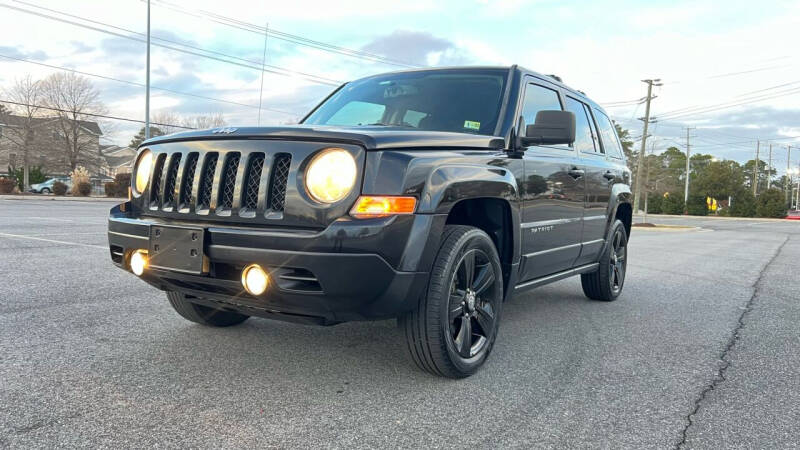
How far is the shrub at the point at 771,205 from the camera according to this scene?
49.1 metres

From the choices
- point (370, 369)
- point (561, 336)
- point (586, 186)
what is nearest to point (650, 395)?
point (561, 336)

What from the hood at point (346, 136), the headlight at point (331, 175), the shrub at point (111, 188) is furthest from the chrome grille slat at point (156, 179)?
the shrub at point (111, 188)

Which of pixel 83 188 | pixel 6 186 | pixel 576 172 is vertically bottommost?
pixel 6 186

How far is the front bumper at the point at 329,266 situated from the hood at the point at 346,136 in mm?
380

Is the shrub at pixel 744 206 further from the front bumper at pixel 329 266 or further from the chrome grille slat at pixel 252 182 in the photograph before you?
the chrome grille slat at pixel 252 182

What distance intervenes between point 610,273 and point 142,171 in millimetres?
4214

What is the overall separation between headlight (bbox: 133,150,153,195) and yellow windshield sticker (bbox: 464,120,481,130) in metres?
1.90

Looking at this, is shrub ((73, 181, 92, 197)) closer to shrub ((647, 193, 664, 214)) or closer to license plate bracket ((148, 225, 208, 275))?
license plate bracket ((148, 225, 208, 275))

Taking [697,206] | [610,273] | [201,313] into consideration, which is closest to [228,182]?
[201,313]

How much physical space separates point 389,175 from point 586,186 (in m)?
2.64

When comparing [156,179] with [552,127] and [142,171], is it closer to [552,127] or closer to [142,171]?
[142,171]

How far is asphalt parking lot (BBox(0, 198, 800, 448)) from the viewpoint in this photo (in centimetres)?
244

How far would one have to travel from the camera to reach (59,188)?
34.4 m

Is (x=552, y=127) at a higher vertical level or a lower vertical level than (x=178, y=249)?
higher
